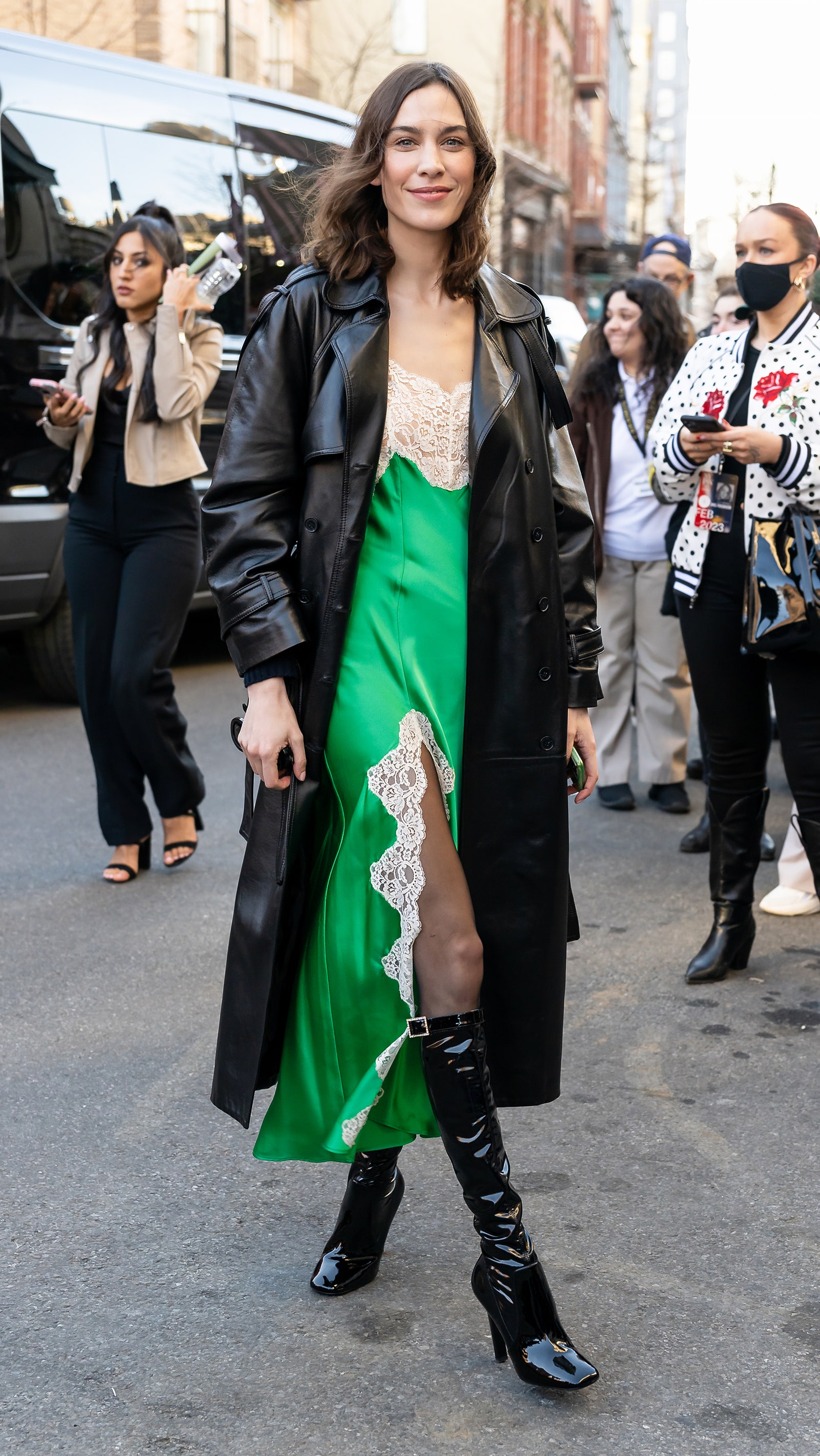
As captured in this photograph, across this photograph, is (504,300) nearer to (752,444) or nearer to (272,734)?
(272,734)

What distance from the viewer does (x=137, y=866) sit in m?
5.39

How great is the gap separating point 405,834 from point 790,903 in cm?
290

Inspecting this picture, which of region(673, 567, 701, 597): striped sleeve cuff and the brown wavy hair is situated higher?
the brown wavy hair

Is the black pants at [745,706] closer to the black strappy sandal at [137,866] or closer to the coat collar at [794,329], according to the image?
the coat collar at [794,329]

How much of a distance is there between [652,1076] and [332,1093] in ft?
4.36

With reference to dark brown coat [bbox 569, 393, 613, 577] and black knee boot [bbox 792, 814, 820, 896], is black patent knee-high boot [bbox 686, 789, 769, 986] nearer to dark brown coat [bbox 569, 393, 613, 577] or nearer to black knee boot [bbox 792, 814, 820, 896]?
black knee boot [bbox 792, 814, 820, 896]

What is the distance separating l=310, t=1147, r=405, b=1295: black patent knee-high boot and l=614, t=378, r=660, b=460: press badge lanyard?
410 centimetres

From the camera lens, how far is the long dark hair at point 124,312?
5.21 meters

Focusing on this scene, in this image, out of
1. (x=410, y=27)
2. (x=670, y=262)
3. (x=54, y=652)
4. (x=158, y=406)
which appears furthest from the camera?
(x=410, y=27)

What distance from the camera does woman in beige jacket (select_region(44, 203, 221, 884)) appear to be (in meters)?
5.20

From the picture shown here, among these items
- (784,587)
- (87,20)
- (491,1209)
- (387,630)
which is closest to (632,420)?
(784,587)

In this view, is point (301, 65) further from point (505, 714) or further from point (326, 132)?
point (505, 714)

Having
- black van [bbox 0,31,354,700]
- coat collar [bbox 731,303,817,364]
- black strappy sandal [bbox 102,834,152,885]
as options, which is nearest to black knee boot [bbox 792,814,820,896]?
coat collar [bbox 731,303,817,364]

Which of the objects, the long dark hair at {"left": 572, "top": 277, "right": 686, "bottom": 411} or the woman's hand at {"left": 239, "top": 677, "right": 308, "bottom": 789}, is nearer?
the woman's hand at {"left": 239, "top": 677, "right": 308, "bottom": 789}
